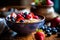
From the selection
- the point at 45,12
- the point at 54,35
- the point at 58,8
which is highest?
the point at 45,12

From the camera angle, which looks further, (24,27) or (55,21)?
(55,21)

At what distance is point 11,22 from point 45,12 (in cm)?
40

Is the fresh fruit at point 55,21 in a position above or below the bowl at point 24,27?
below

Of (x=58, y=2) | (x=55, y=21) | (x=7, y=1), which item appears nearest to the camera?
(x=55, y=21)

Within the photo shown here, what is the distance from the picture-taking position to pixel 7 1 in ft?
12.3

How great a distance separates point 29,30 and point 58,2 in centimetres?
195

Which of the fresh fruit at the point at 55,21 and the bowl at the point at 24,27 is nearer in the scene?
the bowl at the point at 24,27

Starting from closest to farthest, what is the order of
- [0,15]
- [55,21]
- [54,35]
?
[54,35] → [55,21] → [0,15]

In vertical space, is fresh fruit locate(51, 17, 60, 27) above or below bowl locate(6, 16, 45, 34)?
below

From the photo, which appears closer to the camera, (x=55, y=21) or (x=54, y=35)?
(x=54, y=35)

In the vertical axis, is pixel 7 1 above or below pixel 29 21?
below

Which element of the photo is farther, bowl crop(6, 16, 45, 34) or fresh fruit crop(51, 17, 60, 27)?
fresh fruit crop(51, 17, 60, 27)

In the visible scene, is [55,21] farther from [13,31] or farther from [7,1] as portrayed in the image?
[7,1]

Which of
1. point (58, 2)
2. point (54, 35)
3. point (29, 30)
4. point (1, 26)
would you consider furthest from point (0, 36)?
point (58, 2)
